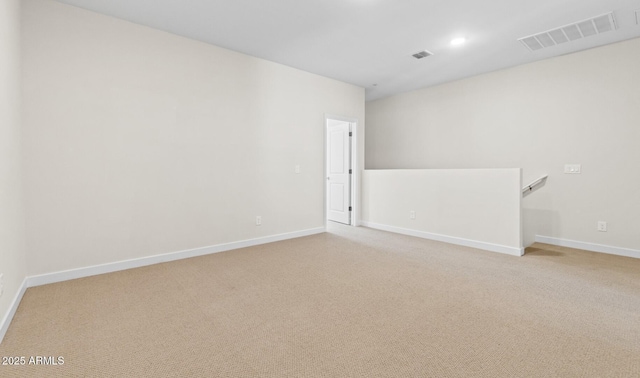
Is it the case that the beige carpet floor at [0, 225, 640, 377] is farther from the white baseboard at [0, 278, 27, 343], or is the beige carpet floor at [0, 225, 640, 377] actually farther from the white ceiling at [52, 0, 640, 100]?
the white ceiling at [52, 0, 640, 100]

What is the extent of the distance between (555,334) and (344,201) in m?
4.20

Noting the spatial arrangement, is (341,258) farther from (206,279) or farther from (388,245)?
(206,279)

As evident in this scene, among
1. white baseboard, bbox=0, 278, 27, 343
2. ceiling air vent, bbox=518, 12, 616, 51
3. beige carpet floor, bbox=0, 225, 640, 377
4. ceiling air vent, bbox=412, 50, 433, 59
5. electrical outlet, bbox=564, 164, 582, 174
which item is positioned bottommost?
beige carpet floor, bbox=0, 225, 640, 377

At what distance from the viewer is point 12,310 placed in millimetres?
2088

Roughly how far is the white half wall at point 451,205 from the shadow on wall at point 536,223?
755mm

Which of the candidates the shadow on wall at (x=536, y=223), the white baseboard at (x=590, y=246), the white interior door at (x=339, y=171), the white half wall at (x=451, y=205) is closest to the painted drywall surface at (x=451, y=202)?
the white half wall at (x=451, y=205)

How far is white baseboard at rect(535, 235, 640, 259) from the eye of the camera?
360 cm

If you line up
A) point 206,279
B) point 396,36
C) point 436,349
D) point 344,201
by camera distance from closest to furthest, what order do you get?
1. point 436,349
2. point 206,279
3. point 396,36
4. point 344,201

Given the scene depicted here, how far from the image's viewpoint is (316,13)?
2.95 meters

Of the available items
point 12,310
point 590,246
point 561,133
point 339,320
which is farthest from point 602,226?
point 12,310

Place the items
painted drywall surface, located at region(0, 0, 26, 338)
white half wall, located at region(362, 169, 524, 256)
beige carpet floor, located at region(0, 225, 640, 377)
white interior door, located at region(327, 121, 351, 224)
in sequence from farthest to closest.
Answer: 1. white interior door, located at region(327, 121, 351, 224)
2. white half wall, located at region(362, 169, 524, 256)
3. painted drywall surface, located at region(0, 0, 26, 338)
4. beige carpet floor, located at region(0, 225, 640, 377)

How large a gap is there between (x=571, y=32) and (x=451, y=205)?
2.45m

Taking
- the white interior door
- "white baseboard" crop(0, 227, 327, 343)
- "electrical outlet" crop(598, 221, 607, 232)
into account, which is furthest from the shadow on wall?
"white baseboard" crop(0, 227, 327, 343)

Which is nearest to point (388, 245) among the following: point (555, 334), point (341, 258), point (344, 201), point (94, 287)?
point (341, 258)
